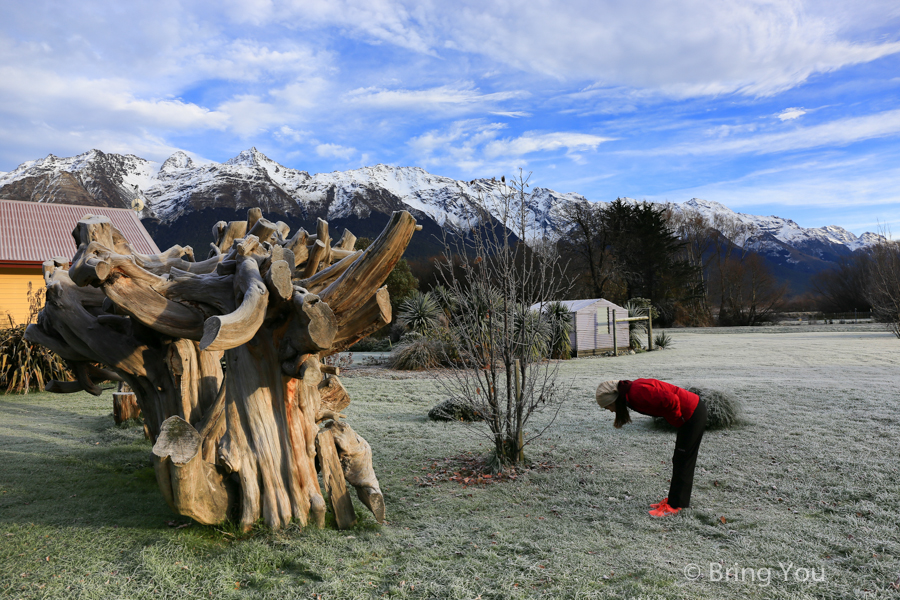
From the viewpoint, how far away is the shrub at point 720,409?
6.20 metres

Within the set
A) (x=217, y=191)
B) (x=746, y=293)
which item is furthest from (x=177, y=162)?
(x=746, y=293)

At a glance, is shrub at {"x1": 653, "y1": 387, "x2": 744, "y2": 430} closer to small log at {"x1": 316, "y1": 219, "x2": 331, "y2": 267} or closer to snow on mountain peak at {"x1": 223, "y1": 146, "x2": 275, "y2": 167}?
small log at {"x1": 316, "y1": 219, "x2": 331, "y2": 267}

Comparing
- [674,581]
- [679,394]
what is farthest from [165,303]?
[679,394]

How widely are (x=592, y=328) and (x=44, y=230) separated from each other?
17.2 metres

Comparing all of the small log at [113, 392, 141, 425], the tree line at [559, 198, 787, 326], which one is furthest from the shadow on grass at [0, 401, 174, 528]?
the tree line at [559, 198, 787, 326]

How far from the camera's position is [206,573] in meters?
2.85

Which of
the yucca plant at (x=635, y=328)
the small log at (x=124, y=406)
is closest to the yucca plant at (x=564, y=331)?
the yucca plant at (x=635, y=328)

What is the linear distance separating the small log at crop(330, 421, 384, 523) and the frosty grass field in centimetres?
19

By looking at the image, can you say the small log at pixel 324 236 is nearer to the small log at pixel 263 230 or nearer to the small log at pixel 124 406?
the small log at pixel 263 230

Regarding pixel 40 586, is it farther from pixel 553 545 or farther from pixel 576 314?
pixel 576 314

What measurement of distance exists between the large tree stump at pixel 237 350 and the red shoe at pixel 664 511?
2002mm

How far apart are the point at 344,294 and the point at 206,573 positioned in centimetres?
173

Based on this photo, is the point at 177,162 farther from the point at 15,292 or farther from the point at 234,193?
the point at 15,292

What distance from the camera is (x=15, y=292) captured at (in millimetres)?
13609
